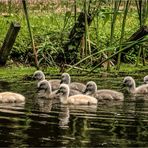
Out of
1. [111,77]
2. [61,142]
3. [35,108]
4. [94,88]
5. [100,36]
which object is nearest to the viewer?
[61,142]

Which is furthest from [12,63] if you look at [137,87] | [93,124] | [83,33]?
[93,124]

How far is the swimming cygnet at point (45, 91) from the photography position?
1095 centimetres

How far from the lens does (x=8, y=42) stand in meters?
14.9

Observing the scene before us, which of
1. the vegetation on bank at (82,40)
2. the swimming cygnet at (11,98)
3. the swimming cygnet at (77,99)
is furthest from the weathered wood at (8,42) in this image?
the swimming cygnet at (11,98)

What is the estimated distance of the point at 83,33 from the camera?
599 inches

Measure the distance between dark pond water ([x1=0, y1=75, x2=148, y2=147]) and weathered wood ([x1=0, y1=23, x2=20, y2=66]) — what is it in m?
4.08

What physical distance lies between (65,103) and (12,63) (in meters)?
5.49

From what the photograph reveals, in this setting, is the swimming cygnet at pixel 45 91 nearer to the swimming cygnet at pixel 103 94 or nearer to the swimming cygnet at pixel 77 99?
the swimming cygnet at pixel 77 99

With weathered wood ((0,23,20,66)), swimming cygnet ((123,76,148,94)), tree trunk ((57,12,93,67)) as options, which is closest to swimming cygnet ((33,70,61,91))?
swimming cygnet ((123,76,148,94))

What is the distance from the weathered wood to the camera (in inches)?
580

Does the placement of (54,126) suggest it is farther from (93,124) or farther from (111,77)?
(111,77)

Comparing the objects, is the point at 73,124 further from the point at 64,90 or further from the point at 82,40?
the point at 82,40

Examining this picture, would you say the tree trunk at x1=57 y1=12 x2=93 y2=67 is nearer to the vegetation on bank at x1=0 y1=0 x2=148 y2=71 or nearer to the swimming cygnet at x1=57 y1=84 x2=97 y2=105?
the vegetation on bank at x1=0 y1=0 x2=148 y2=71

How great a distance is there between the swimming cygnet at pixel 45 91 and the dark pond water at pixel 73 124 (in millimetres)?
216
